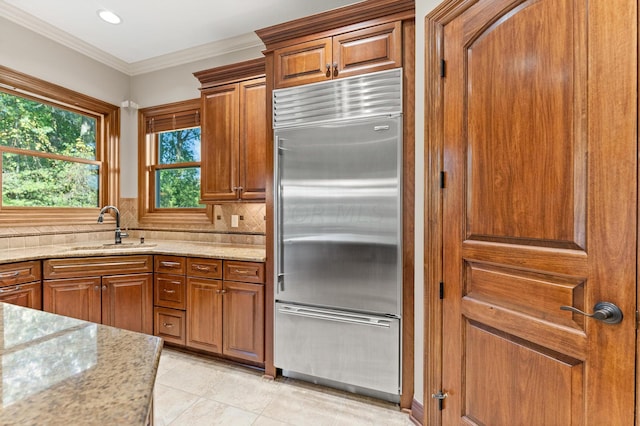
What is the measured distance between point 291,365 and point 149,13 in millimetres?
3116

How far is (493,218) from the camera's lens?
1354 mm

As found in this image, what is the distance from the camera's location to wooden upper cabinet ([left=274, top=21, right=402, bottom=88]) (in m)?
1.92

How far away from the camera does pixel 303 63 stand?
2.17 m

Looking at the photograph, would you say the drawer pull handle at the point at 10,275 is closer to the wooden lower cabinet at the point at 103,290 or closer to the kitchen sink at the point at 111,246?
the wooden lower cabinet at the point at 103,290

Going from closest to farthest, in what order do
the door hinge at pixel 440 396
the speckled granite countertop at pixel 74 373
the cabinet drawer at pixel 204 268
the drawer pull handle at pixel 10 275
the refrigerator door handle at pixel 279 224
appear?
the speckled granite countertop at pixel 74 373 < the door hinge at pixel 440 396 < the drawer pull handle at pixel 10 275 < the refrigerator door handle at pixel 279 224 < the cabinet drawer at pixel 204 268

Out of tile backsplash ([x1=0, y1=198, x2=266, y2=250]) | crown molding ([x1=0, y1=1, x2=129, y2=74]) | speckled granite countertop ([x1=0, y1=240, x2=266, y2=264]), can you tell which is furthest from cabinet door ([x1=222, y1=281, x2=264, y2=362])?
crown molding ([x1=0, y1=1, x2=129, y2=74])

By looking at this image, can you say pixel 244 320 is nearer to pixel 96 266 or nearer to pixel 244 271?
pixel 244 271

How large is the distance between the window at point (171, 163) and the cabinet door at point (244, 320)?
1142 millimetres

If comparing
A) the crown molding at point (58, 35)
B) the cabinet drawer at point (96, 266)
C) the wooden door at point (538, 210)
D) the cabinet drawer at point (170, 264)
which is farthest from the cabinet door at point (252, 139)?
the crown molding at point (58, 35)

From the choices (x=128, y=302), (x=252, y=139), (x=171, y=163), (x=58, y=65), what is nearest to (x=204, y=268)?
(x=128, y=302)

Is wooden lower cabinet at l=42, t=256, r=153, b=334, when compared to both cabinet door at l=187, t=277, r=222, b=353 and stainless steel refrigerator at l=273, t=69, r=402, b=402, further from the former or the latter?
stainless steel refrigerator at l=273, t=69, r=402, b=402

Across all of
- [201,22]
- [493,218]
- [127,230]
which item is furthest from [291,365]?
[201,22]

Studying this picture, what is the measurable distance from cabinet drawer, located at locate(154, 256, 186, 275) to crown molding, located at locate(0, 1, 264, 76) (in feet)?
6.95

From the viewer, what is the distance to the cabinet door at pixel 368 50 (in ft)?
6.24
